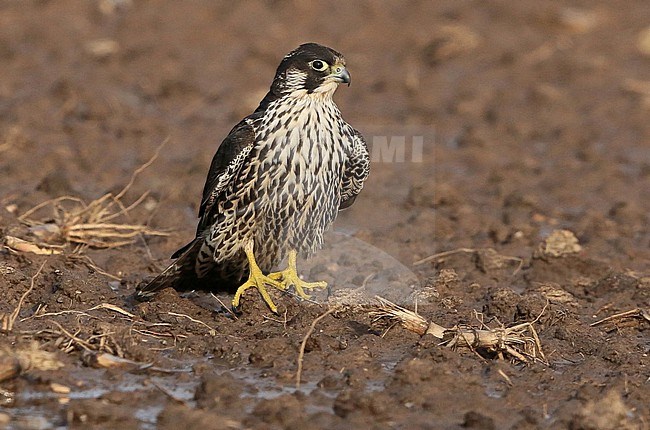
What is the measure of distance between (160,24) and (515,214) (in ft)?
18.1

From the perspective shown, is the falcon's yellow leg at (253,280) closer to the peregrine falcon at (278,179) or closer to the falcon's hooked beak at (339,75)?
the peregrine falcon at (278,179)

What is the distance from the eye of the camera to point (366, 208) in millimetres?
8773

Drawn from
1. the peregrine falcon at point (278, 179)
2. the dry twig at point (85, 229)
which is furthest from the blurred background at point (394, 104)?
the peregrine falcon at point (278, 179)

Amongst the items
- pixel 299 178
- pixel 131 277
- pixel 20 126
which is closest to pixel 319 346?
pixel 299 178

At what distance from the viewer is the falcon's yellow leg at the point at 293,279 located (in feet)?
21.8

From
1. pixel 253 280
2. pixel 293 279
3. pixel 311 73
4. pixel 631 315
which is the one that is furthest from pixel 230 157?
pixel 631 315

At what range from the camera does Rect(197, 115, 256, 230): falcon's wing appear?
240 inches

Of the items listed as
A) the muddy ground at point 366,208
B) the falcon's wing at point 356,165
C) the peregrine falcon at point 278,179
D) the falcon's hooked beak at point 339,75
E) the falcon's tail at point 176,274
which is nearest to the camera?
the muddy ground at point 366,208

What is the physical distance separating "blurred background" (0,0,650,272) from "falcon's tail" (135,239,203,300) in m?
0.68

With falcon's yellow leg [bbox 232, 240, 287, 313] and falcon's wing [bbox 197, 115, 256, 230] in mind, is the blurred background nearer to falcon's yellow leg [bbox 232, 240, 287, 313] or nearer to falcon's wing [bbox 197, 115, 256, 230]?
falcon's yellow leg [bbox 232, 240, 287, 313]

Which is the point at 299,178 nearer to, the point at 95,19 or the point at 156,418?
the point at 156,418

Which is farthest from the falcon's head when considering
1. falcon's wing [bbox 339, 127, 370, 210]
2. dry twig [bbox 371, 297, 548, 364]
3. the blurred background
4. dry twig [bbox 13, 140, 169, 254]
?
A: the blurred background

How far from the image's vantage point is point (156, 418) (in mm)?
4707

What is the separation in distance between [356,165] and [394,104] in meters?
4.81
